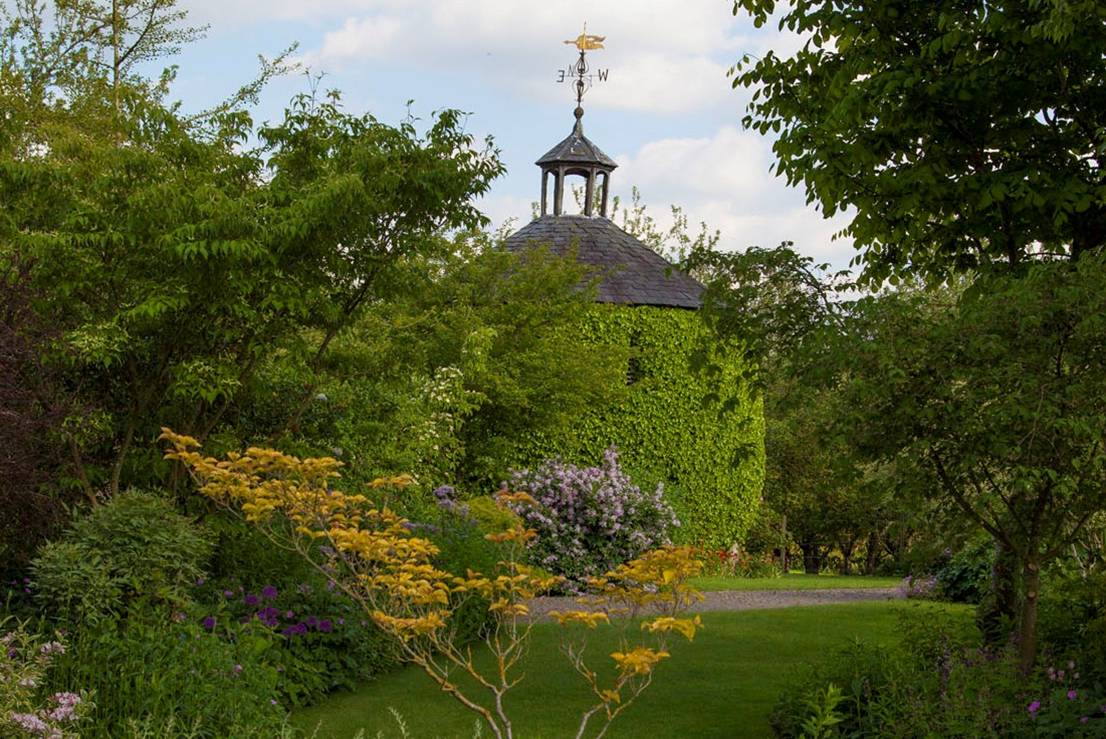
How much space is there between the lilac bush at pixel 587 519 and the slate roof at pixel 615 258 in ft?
12.5

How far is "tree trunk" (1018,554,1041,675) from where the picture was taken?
270 inches

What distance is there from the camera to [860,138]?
852 cm

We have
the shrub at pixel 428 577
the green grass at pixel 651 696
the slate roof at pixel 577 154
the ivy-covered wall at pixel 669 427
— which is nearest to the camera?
the shrub at pixel 428 577

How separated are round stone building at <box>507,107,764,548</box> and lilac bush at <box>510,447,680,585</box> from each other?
1.80m

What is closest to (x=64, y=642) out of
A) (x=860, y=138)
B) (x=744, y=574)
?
(x=860, y=138)

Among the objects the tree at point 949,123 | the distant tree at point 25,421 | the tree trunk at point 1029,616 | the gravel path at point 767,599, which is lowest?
the gravel path at point 767,599

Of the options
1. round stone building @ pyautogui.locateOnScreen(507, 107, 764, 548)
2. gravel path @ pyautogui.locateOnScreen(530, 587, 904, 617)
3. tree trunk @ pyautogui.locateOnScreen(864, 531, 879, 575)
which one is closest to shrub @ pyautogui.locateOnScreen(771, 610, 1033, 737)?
gravel path @ pyautogui.locateOnScreen(530, 587, 904, 617)

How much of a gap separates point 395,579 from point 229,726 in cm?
159

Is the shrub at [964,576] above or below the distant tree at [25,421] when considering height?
below

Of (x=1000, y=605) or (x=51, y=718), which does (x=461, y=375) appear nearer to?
(x=1000, y=605)

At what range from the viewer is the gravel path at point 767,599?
41.1 feet

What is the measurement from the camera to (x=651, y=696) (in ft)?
27.0

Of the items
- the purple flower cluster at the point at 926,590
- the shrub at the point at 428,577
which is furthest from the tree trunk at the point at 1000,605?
the purple flower cluster at the point at 926,590

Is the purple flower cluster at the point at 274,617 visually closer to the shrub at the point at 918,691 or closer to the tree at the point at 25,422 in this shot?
the tree at the point at 25,422
